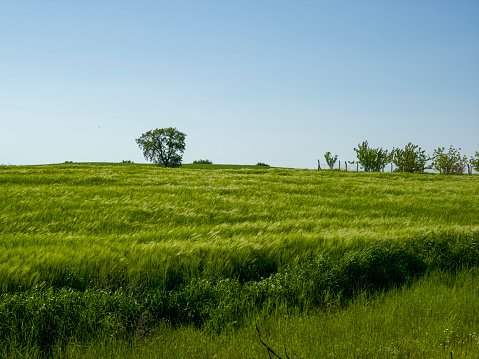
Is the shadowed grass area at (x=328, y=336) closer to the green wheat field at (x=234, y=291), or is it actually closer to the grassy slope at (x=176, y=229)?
the green wheat field at (x=234, y=291)

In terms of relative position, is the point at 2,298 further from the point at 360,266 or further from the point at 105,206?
the point at 105,206

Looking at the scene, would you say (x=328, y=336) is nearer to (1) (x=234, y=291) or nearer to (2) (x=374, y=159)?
(1) (x=234, y=291)

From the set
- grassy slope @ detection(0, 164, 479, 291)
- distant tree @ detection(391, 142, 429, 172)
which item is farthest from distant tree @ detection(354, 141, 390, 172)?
grassy slope @ detection(0, 164, 479, 291)

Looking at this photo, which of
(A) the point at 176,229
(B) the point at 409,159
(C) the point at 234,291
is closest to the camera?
(C) the point at 234,291

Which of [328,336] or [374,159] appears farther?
[374,159]

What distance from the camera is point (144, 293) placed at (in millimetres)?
4523

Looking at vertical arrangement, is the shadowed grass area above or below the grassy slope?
below

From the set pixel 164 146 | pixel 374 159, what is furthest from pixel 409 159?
pixel 164 146

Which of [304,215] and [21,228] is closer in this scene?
[21,228]

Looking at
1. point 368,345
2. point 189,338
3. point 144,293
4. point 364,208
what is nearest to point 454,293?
point 368,345

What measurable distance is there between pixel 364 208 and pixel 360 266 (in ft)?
22.4

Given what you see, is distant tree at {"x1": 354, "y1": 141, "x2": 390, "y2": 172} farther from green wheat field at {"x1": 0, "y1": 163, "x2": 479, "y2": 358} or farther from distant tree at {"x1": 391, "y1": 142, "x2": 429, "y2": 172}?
green wheat field at {"x1": 0, "y1": 163, "x2": 479, "y2": 358}

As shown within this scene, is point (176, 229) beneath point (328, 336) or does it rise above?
above

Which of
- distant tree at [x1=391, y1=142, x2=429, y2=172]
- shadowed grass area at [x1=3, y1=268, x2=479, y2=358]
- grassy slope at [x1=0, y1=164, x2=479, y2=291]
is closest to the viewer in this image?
shadowed grass area at [x1=3, y1=268, x2=479, y2=358]
